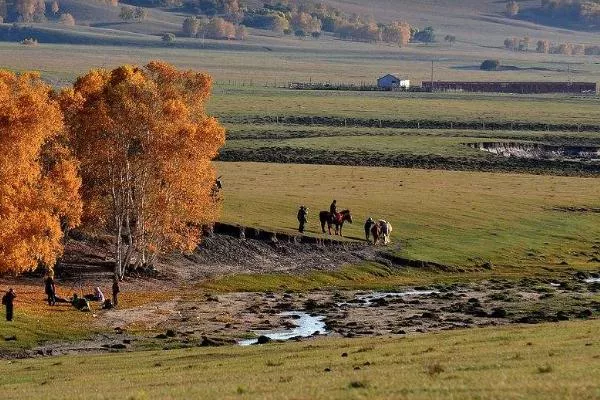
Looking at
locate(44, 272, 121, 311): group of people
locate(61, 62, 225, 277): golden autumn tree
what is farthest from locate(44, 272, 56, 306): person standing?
locate(61, 62, 225, 277): golden autumn tree

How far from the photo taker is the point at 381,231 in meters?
77.2

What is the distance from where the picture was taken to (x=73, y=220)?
6369cm

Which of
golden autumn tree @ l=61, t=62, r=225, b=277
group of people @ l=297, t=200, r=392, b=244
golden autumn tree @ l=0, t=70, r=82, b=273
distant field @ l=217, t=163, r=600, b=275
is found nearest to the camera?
golden autumn tree @ l=0, t=70, r=82, b=273

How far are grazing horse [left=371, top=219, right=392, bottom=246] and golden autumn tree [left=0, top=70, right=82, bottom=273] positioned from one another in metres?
21.9

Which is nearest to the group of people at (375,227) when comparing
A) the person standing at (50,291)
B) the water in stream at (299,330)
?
the water in stream at (299,330)

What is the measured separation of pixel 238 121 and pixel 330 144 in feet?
117

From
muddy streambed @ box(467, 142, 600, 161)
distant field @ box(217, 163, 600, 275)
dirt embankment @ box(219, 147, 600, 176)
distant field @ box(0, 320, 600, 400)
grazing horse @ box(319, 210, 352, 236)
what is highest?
distant field @ box(0, 320, 600, 400)

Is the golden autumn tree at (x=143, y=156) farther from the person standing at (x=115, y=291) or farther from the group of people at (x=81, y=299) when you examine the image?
the person standing at (x=115, y=291)

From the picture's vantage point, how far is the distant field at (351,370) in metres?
28.1

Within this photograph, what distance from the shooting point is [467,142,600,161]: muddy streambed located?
147m

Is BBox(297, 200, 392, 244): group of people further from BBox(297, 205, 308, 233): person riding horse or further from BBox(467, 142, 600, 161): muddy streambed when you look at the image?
BBox(467, 142, 600, 161): muddy streambed

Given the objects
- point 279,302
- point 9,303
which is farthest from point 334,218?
point 9,303

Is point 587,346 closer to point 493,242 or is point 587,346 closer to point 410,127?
point 493,242

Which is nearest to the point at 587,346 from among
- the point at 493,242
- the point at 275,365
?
the point at 275,365
